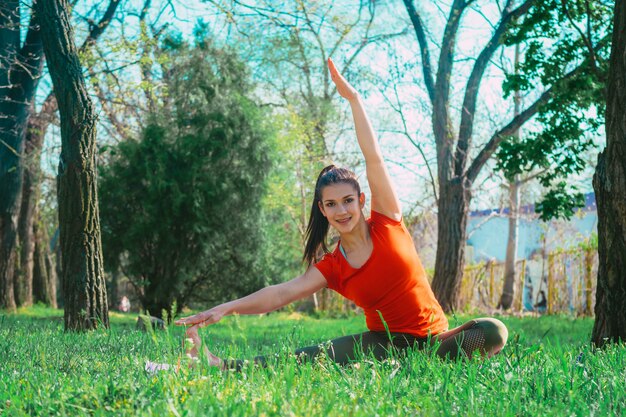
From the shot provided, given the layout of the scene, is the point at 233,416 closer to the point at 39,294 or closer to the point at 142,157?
the point at 142,157

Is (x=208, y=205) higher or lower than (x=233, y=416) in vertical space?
higher

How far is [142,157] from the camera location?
15484 mm

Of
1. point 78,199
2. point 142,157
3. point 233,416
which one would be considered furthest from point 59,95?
point 142,157

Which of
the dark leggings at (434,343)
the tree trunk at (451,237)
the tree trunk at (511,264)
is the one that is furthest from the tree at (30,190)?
the dark leggings at (434,343)

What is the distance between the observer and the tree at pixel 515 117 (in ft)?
31.7

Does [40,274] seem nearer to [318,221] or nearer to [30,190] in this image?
[30,190]

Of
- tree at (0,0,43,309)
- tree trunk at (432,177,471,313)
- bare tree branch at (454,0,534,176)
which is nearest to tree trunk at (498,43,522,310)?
bare tree branch at (454,0,534,176)

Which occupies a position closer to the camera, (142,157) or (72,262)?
(72,262)

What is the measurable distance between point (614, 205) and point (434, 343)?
281cm

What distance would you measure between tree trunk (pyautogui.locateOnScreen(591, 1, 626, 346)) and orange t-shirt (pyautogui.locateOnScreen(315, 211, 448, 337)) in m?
2.23

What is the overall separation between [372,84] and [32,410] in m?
15.3

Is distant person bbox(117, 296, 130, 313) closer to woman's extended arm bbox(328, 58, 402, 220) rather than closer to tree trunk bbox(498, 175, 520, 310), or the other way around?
tree trunk bbox(498, 175, 520, 310)

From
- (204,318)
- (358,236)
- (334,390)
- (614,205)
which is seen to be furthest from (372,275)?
(614,205)

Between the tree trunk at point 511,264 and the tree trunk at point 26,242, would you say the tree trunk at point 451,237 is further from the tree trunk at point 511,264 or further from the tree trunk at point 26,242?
the tree trunk at point 26,242
